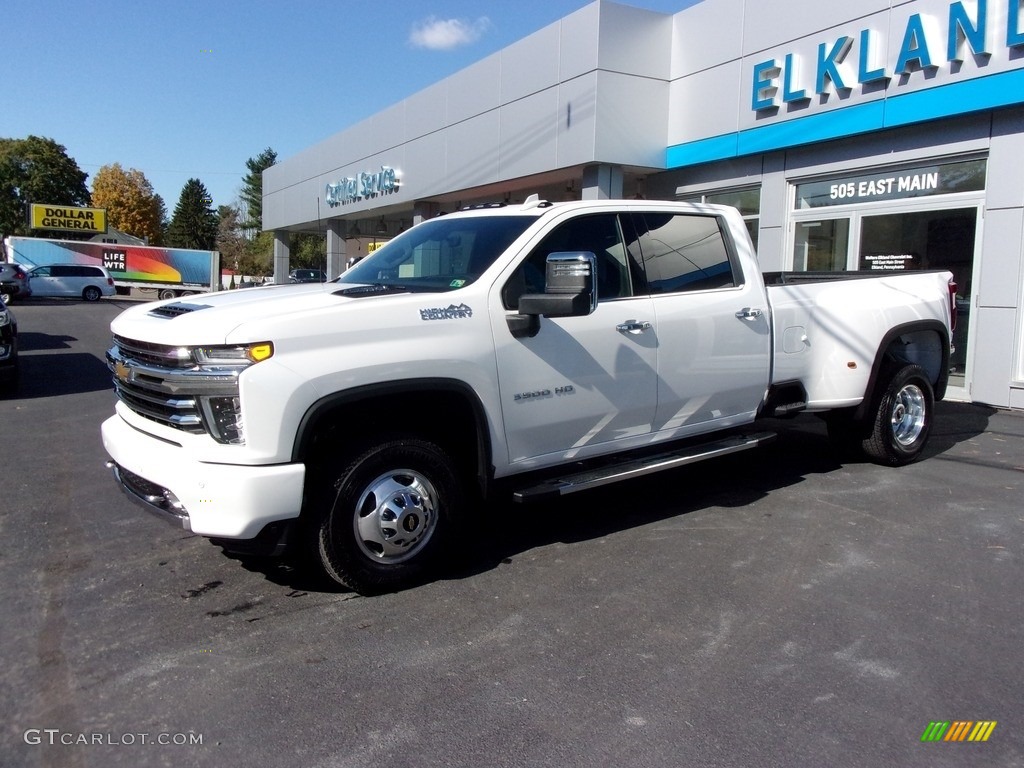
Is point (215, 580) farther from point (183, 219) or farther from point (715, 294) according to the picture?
point (183, 219)

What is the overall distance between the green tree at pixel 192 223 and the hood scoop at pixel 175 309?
99.9m

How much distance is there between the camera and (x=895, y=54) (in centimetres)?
1059

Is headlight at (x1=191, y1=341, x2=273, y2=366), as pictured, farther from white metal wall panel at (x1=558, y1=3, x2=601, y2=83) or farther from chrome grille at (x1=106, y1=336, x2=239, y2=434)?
white metal wall panel at (x1=558, y1=3, x2=601, y2=83)

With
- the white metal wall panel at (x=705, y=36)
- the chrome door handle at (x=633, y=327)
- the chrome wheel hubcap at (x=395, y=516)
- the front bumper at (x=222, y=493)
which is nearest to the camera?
the front bumper at (x=222, y=493)

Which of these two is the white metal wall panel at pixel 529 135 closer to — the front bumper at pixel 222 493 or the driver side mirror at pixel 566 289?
the driver side mirror at pixel 566 289

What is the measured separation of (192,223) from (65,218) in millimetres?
42183

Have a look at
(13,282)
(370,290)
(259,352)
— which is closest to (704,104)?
(370,290)

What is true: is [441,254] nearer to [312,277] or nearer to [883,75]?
[883,75]

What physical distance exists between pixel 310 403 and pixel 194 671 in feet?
4.06

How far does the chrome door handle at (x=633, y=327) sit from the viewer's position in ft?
16.2

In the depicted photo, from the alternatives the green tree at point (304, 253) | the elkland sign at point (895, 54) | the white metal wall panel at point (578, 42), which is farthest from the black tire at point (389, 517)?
the green tree at point (304, 253)

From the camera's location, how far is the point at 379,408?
4117mm

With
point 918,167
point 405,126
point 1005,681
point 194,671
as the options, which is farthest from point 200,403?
point 405,126

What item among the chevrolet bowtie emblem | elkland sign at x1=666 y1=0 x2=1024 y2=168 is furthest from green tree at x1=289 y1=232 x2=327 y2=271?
the chevrolet bowtie emblem
